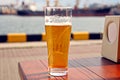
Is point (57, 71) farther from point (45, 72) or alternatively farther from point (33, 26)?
point (33, 26)

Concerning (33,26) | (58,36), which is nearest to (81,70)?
(58,36)

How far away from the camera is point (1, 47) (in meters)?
5.36

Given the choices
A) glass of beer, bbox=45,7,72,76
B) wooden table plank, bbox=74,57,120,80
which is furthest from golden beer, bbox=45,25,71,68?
wooden table plank, bbox=74,57,120,80

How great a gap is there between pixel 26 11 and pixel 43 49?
25.0m

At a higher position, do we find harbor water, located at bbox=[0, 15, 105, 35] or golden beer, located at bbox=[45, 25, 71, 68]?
golden beer, located at bbox=[45, 25, 71, 68]

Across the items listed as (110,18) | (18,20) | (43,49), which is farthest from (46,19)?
(18,20)

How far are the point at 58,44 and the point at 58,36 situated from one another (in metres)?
0.03

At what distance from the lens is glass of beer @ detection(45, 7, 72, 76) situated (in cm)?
99

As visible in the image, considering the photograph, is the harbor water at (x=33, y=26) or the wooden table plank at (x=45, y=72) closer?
the wooden table plank at (x=45, y=72)

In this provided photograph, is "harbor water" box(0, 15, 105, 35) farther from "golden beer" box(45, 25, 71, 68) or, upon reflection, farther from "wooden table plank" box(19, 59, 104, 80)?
"golden beer" box(45, 25, 71, 68)

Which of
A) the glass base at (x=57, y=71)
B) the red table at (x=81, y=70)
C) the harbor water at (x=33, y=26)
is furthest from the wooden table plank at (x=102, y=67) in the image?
the harbor water at (x=33, y=26)

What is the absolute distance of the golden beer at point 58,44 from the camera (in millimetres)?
986

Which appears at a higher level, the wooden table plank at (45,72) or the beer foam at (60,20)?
the beer foam at (60,20)

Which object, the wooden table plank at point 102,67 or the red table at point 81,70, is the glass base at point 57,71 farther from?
the wooden table plank at point 102,67
